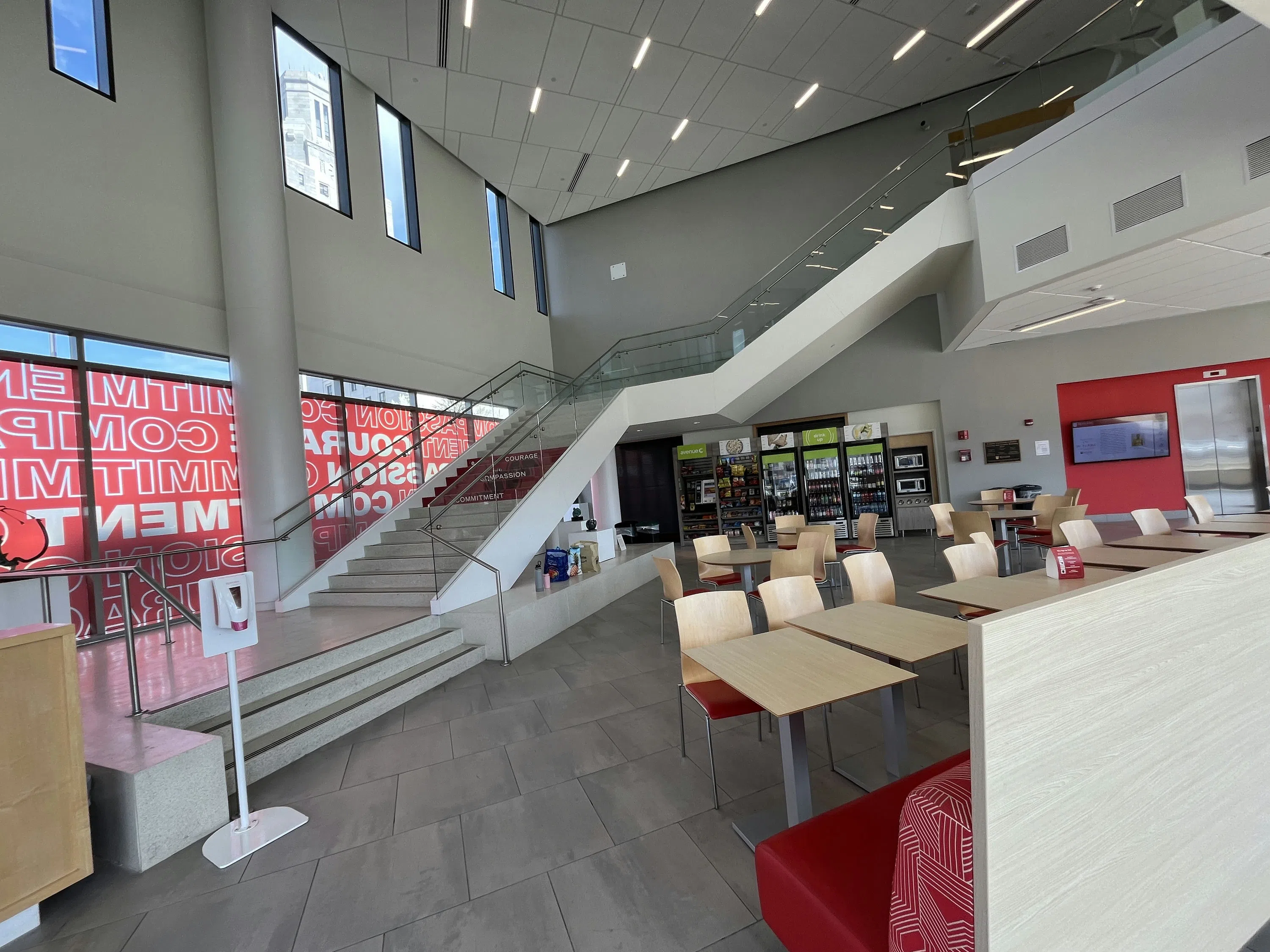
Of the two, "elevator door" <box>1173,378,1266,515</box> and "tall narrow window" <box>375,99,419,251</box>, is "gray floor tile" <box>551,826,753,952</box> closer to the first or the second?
"tall narrow window" <box>375,99,419,251</box>

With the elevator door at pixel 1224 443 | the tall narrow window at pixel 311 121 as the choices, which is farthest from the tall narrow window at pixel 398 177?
the elevator door at pixel 1224 443

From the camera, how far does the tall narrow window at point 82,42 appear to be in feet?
16.6

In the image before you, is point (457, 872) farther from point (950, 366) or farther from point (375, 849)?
point (950, 366)

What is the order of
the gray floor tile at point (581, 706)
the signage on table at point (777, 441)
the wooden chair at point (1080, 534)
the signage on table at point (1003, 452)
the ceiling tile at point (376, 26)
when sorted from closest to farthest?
the gray floor tile at point (581, 706)
the wooden chair at point (1080, 534)
the ceiling tile at point (376, 26)
the signage on table at point (1003, 452)
the signage on table at point (777, 441)

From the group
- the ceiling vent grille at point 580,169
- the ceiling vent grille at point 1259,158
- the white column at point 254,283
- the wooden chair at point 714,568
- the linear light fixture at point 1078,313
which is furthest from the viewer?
the ceiling vent grille at point 580,169

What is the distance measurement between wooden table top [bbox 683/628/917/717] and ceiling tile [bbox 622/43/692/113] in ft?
29.0

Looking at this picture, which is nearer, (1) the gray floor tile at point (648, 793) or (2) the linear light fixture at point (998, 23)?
(1) the gray floor tile at point (648, 793)

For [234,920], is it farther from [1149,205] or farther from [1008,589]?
[1149,205]

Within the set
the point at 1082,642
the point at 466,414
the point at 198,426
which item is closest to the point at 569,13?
the point at 466,414

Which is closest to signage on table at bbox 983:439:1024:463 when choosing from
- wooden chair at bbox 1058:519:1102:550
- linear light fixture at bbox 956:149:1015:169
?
linear light fixture at bbox 956:149:1015:169

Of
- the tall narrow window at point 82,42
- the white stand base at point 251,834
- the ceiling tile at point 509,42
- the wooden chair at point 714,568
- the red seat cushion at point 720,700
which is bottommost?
the white stand base at point 251,834

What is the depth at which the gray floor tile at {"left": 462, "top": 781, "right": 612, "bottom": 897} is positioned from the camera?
2.15 meters

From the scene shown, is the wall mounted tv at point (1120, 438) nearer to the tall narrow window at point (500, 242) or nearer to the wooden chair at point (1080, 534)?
the wooden chair at point (1080, 534)

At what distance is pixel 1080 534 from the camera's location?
4.39m
